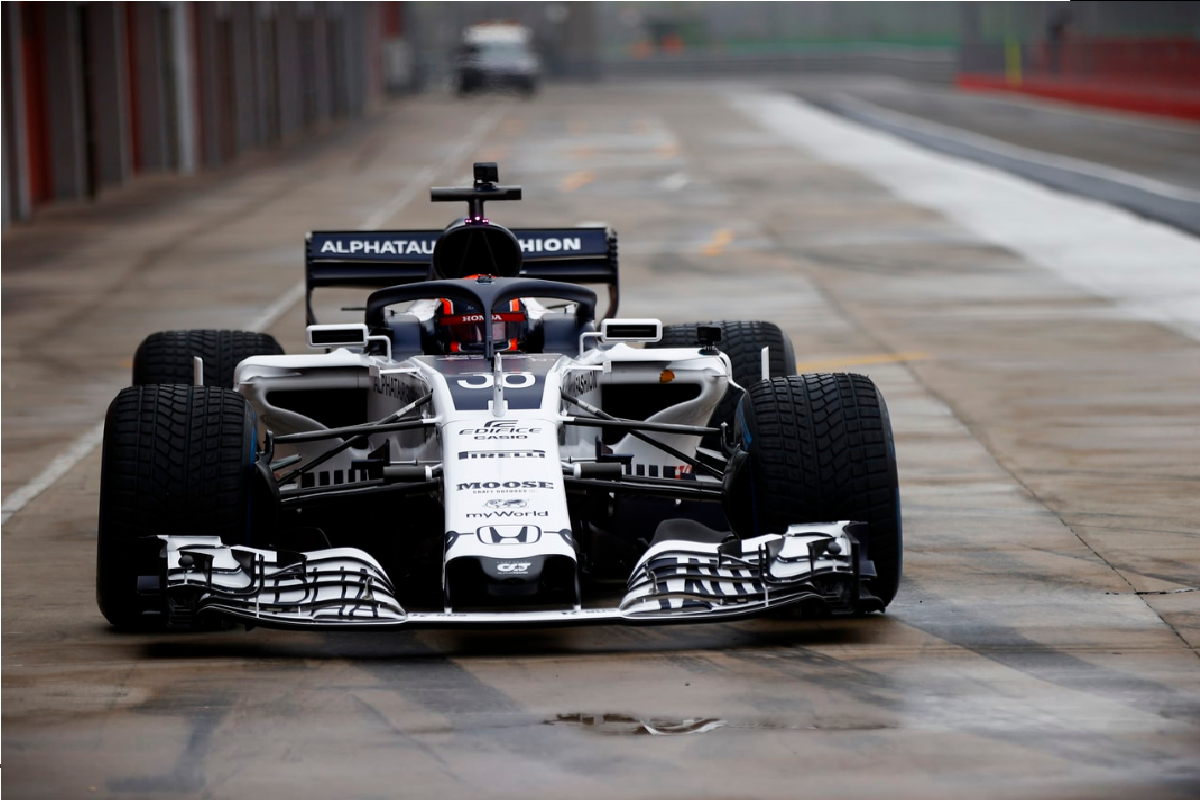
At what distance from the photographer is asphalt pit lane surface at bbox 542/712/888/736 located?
5.64 m

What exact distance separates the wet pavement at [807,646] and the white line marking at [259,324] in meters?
0.06

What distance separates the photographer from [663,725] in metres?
5.70

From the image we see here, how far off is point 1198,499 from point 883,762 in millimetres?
4161

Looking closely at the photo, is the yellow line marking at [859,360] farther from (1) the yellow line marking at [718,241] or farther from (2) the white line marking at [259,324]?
(1) the yellow line marking at [718,241]

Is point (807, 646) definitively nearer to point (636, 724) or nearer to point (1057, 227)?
point (636, 724)

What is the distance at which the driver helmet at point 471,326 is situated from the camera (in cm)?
816

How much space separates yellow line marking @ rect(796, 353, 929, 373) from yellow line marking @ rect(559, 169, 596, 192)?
15.3 m

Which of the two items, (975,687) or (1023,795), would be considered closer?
(1023,795)

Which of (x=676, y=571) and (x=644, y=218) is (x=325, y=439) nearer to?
(x=676, y=571)

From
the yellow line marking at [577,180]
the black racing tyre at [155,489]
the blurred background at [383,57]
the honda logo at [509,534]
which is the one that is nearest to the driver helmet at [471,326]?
the black racing tyre at [155,489]

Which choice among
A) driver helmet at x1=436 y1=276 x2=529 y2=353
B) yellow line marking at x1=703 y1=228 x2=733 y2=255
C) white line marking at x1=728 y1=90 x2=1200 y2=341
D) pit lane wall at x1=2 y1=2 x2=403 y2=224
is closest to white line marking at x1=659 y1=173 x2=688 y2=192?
white line marking at x1=728 y1=90 x2=1200 y2=341

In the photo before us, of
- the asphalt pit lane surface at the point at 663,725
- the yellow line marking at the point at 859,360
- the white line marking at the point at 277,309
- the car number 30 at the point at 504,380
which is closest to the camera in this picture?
the asphalt pit lane surface at the point at 663,725

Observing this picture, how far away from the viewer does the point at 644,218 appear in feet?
80.5

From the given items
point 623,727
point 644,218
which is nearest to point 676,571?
point 623,727
